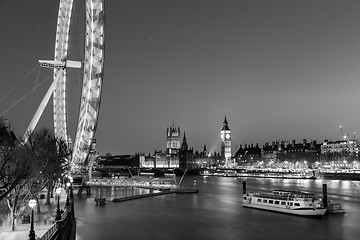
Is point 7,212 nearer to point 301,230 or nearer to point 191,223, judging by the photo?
point 191,223

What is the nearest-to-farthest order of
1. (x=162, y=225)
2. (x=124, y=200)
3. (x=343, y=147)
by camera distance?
1. (x=162, y=225)
2. (x=124, y=200)
3. (x=343, y=147)

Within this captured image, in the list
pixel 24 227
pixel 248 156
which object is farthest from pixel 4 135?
pixel 248 156

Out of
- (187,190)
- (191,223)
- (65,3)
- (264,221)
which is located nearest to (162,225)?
(191,223)

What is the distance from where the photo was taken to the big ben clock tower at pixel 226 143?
18912 centimetres

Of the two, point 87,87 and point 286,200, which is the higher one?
point 87,87

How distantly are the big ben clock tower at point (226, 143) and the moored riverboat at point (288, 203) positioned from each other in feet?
476

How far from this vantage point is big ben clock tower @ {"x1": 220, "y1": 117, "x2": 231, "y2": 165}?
189125 millimetres

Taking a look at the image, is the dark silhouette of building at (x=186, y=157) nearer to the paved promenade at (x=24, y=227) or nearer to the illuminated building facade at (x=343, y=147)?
the illuminated building facade at (x=343, y=147)

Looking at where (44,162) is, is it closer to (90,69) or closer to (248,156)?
(90,69)

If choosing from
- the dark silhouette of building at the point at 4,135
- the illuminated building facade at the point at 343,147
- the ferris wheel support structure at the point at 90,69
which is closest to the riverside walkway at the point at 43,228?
the dark silhouette of building at the point at 4,135

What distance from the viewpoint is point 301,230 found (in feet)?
93.6

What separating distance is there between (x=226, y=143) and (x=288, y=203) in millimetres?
158147

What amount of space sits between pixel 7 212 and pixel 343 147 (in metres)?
140

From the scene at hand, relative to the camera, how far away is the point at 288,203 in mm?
35844
